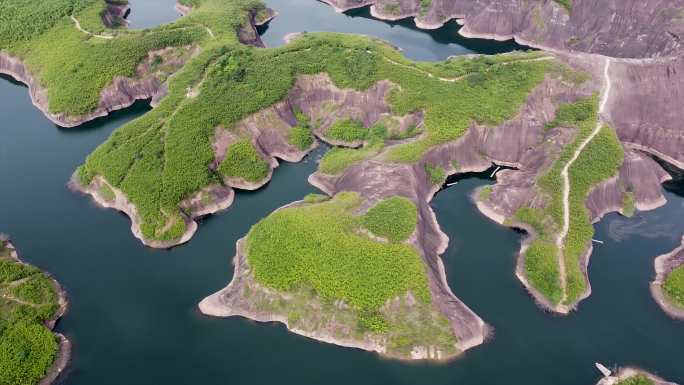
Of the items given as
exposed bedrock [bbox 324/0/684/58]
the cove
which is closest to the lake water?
exposed bedrock [bbox 324/0/684/58]

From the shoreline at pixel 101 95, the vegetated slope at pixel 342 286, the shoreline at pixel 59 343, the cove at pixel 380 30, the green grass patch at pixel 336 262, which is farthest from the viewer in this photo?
the cove at pixel 380 30

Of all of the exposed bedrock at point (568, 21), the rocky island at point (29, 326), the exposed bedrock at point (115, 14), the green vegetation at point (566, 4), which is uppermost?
the green vegetation at point (566, 4)

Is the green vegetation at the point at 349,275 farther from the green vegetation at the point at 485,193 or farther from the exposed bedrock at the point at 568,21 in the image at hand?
the exposed bedrock at the point at 568,21

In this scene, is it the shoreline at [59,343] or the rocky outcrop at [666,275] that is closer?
the shoreline at [59,343]

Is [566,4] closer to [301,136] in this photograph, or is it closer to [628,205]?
[628,205]

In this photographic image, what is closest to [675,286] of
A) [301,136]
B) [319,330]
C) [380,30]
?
[319,330]

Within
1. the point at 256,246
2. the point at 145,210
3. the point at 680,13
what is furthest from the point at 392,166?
the point at 680,13

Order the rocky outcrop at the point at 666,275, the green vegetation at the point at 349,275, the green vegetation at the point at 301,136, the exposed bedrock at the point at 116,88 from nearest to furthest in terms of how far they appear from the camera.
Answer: the green vegetation at the point at 349,275 < the rocky outcrop at the point at 666,275 < the green vegetation at the point at 301,136 < the exposed bedrock at the point at 116,88

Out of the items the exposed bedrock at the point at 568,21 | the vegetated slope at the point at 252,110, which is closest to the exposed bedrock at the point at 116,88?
the vegetated slope at the point at 252,110
